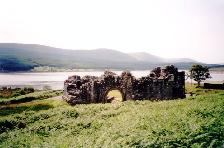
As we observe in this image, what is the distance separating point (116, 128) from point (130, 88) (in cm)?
3078

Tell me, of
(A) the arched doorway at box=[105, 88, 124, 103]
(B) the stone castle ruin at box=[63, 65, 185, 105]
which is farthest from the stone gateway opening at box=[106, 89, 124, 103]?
(B) the stone castle ruin at box=[63, 65, 185, 105]

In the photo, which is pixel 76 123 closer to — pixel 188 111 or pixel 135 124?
pixel 135 124

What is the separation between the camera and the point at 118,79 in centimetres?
6047

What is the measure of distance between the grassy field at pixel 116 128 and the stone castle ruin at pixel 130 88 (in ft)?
40.9

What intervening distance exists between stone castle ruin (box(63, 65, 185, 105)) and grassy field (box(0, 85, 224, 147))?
12.5m

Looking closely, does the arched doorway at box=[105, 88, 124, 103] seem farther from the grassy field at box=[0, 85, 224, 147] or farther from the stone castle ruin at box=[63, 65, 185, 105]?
the grassy field at box=[0, 85, 224, 147]

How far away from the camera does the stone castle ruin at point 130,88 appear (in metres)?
59.1

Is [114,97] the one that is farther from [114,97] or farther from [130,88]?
[130,88]

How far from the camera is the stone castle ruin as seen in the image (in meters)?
59.1

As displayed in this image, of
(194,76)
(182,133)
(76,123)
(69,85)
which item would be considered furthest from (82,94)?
(194,76)

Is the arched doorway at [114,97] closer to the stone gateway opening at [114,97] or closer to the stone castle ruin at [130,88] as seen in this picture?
the stone gateway opening at [114,97]

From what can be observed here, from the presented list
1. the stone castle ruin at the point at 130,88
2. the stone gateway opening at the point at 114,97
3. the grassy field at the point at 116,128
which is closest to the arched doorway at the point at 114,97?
the stone gateway opening at the point at 114,97

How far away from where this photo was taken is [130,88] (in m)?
59.4

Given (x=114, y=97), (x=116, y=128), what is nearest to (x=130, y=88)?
(x=114, y=97)
